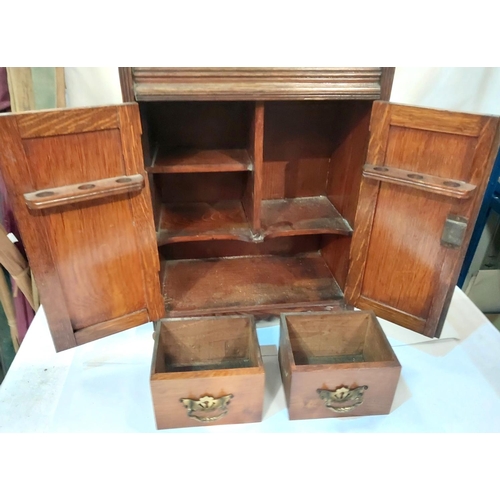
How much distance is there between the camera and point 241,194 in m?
1.40

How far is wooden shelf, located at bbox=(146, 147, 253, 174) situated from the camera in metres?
1.09

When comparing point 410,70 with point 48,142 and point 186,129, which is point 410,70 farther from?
point 48,142

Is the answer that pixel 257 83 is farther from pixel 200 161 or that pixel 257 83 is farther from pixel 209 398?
pixel 209 398

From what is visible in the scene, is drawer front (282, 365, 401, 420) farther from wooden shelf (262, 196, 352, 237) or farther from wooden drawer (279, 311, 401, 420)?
wooden shelf (262, 196, 352, 237)

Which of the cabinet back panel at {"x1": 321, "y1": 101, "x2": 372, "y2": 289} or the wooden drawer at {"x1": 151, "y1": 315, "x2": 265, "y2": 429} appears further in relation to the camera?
the cabinet back panel at {"x1": 321, "y1": 101, "x2": 372, "y2": 289}

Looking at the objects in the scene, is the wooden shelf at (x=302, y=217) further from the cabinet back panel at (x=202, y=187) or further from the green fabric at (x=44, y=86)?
the green fabric at (x=44, y=86)

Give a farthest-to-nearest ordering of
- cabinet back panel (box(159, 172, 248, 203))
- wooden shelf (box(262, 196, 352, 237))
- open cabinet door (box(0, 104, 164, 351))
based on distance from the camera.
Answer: cabinet back panel (box(159, 172, 248, 203)), wooden shelf (box(262, 196, 352, 237)), open cabinet door (box(0, 104, 164, 351))

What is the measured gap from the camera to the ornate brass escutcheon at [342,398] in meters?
0.97

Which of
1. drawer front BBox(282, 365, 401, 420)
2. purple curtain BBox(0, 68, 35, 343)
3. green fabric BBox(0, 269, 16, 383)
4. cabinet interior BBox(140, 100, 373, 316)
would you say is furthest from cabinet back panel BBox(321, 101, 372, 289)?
green fabric BBox(0, 269, 16, 383)

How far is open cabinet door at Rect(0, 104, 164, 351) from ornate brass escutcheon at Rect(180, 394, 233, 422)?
0.28m

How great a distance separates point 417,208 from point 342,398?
478mm

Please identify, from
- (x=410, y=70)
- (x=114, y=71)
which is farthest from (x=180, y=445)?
(x=410, y=70)

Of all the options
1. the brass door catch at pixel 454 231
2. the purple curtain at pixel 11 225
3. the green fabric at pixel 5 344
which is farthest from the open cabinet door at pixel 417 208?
the green fabric at pixel 5 344

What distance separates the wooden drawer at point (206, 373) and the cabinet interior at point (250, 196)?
125 millimetres
